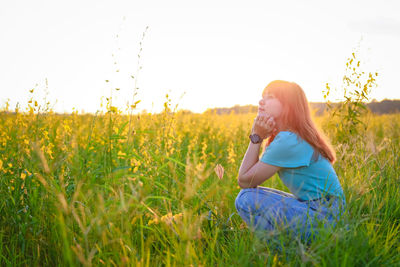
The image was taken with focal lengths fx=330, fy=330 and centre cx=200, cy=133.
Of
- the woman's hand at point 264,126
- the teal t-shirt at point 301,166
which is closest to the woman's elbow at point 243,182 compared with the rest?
the teal t-shirt at point 301,166

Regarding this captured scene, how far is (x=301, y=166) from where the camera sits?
2.40 meters

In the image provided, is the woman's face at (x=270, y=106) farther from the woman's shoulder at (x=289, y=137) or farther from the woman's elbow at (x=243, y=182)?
the woman's elbow at (x=243, y=182)

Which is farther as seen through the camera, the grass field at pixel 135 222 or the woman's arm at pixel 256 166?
the woman's arm at pixel 256 166

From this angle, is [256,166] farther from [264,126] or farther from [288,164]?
[264,126]

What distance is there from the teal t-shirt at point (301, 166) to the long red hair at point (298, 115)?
0.21 ft

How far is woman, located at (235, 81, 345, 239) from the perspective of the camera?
235 centimetres

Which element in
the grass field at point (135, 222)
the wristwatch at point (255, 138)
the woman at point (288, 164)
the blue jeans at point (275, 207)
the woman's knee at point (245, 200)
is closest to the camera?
the grass field at point (135, 222)

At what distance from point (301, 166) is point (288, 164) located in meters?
0.13

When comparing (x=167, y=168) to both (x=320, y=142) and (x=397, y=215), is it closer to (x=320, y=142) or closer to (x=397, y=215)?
(x=320, y=142)

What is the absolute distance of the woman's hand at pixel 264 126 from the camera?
255 cm

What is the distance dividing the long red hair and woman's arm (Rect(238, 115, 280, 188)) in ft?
0.43

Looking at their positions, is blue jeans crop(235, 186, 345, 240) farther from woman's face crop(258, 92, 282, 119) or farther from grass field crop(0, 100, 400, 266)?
woman's face crop(258, 92, 282, 119)

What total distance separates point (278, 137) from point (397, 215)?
1.25 m

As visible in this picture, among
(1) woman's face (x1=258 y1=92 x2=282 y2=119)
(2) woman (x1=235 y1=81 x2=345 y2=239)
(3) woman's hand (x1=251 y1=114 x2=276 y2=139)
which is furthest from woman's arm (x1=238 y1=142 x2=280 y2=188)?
(1) woman's face (x1=258 y1=92 x2=282 y2=119)
